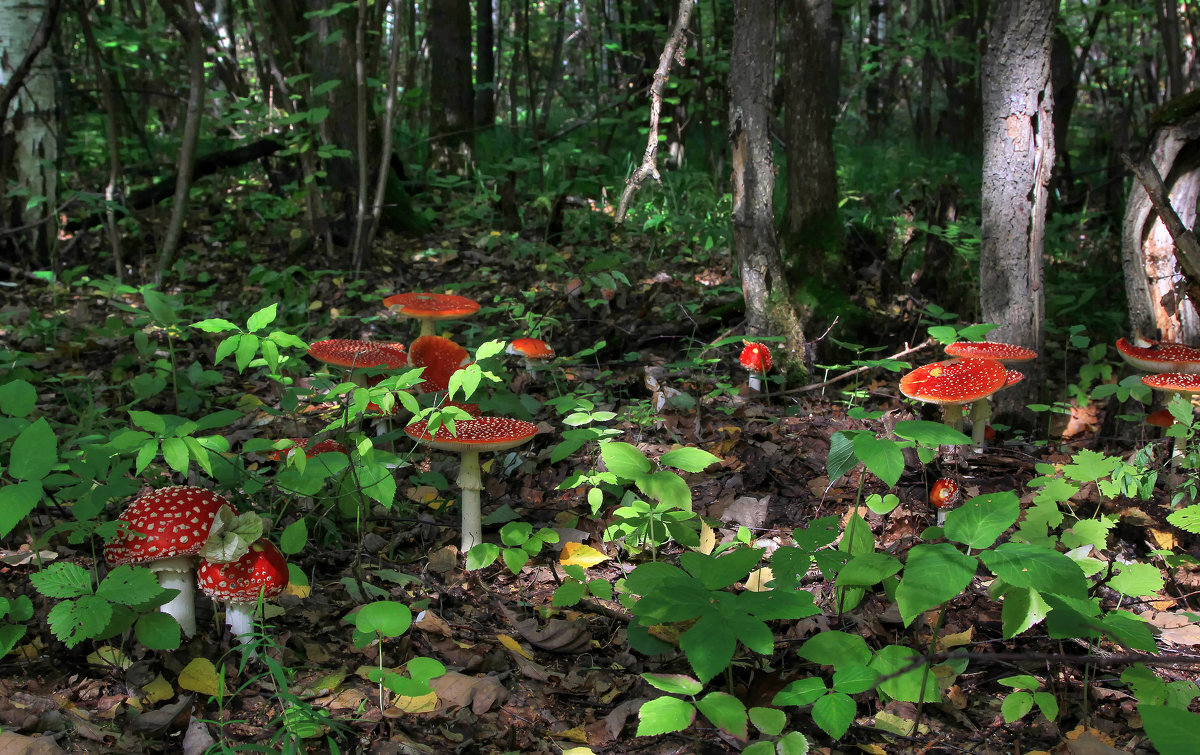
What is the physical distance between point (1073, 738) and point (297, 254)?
679cm

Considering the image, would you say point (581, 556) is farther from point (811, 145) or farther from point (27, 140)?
point (27, 140)

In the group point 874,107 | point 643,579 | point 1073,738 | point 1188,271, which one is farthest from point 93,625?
point 874,107

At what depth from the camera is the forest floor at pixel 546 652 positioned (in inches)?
88.5

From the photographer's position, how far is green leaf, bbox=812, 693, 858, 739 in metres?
1.96

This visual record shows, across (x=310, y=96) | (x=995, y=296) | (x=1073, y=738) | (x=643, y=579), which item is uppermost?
(x=310, y=96)

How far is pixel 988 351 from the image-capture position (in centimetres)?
390

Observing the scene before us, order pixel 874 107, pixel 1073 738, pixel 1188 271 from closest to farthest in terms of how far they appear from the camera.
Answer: pixel 1073 738
pixel 1188 271
pixel 874 107

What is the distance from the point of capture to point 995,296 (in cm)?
447

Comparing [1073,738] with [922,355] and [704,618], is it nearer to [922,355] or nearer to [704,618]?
Result: [704,618]

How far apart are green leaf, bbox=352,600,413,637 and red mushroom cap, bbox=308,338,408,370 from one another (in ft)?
4.61

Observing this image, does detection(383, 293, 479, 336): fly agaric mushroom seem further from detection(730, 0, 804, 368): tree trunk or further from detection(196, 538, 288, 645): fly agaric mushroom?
detection(196, 538, 288, 645): fly agaric mushroom

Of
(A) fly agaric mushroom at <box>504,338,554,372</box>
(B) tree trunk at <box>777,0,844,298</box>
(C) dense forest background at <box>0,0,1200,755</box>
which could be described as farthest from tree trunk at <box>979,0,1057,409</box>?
(A) fly agaric mushroom at <box>504,338,554,372</box>

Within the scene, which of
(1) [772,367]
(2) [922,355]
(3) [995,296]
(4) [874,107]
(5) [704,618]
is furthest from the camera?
(4) [874,107]

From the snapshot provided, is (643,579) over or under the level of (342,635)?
over
